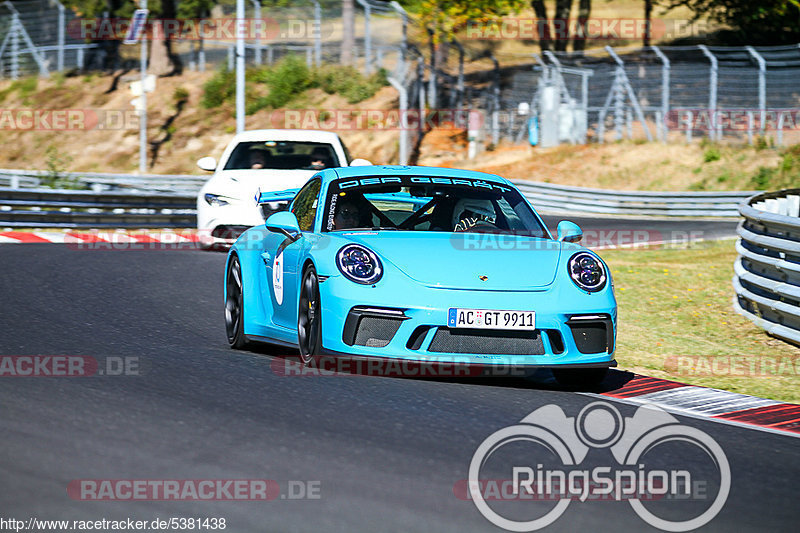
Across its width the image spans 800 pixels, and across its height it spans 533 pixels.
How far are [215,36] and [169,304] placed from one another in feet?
144

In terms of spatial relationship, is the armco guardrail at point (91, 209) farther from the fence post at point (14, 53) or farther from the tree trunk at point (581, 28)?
the tree trunk at point (581, 28)

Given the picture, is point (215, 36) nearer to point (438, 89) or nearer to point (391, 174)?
point (438, 89)

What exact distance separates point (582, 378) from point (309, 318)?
1.71 m

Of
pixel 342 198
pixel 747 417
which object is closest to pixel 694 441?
pixel 747 417

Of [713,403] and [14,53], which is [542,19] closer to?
[14,53]

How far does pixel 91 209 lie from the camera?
2133 cm

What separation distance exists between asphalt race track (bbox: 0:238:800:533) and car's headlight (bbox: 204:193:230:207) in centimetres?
625

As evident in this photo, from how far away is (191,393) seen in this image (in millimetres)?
6617

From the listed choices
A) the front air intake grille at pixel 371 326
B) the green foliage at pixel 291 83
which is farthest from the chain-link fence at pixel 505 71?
the front air intake grille at pixel 371 326

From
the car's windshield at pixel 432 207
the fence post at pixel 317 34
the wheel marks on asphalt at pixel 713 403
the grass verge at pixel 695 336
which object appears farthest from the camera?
the fence post at pixel 317 34

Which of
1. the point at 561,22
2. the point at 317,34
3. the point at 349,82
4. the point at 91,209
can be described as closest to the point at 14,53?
the point at 317,34

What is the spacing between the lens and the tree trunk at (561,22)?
49.4 meters

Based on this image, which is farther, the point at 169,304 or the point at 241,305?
the point at 169,304

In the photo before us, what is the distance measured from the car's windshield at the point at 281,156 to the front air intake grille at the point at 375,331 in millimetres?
8761
